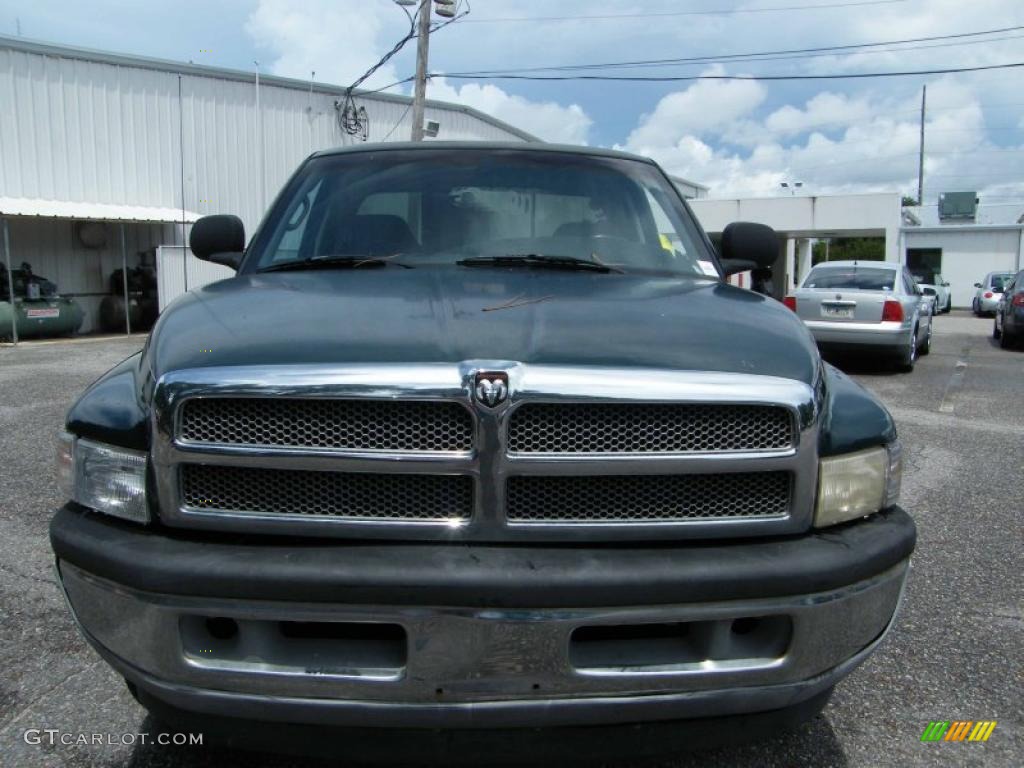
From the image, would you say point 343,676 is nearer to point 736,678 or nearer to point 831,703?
point 736,678

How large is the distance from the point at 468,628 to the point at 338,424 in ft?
1.70

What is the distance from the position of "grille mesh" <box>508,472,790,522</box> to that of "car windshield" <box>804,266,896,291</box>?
10.7 meters

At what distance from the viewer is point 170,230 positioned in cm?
1950

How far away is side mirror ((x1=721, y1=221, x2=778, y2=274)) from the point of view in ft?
12.0

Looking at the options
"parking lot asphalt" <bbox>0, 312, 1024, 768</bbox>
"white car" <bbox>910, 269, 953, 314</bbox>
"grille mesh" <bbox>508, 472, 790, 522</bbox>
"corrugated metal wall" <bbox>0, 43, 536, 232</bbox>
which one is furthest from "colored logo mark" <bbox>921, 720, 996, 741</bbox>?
"white car" <bbox>910, 269, 953, 314</bbox>

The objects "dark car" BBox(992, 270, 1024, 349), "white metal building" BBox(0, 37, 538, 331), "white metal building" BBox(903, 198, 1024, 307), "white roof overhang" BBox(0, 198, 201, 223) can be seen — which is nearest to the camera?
"dark car" BBox(992, 270, 1024, 349)

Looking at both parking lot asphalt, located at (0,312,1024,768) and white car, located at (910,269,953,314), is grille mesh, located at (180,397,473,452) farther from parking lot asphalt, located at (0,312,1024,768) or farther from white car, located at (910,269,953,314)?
white car, located at (910,269,953,314)

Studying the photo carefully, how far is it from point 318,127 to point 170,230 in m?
4.80

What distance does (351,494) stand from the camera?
6.29 feet

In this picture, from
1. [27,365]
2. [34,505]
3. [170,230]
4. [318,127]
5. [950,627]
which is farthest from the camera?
[318,127]

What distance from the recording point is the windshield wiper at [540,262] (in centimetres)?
292

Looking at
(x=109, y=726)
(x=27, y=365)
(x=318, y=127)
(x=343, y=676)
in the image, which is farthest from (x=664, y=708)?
(x=318, y=127)

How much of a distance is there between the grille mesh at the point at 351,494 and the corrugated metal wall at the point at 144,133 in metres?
17.1

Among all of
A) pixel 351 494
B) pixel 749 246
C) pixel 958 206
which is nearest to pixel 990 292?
pixel 958 206
